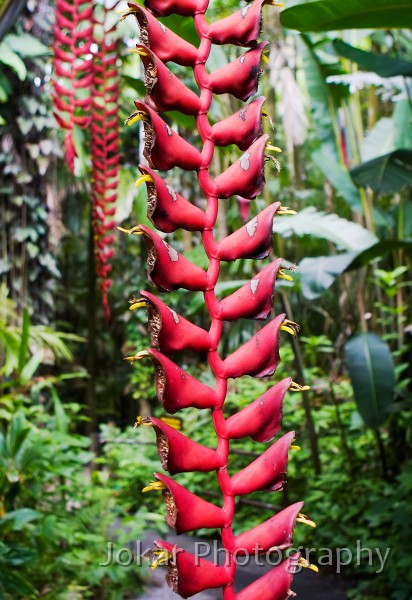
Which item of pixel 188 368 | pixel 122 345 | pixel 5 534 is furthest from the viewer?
pixel 122 345

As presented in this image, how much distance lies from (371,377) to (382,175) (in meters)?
1.11

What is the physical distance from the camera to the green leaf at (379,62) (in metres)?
2.53

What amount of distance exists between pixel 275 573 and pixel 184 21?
4.38ft

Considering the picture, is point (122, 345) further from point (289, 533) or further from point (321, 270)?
point (289, 533)

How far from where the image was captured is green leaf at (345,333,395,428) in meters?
3.51

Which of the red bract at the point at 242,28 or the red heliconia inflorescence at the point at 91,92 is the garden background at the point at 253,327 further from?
the red bract at the point at 242,28

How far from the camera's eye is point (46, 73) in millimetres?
4969

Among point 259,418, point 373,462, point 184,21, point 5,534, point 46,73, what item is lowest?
point 373,462

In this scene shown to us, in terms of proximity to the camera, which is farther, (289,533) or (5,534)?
(5,534)

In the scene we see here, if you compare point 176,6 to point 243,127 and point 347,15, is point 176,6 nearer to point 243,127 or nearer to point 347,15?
point 243,127

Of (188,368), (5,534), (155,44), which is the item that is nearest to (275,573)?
(155,44)

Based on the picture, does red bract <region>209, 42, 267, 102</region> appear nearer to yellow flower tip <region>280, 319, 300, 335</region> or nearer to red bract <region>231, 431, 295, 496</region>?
yellow flower tip <region>280, 319, 300, 335</region>

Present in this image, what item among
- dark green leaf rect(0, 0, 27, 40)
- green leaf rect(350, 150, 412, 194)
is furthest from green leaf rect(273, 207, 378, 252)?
dark green leaf rect(0, 0, 27, 40)

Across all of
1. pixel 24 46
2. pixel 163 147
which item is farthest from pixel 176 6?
pixel 24 46
